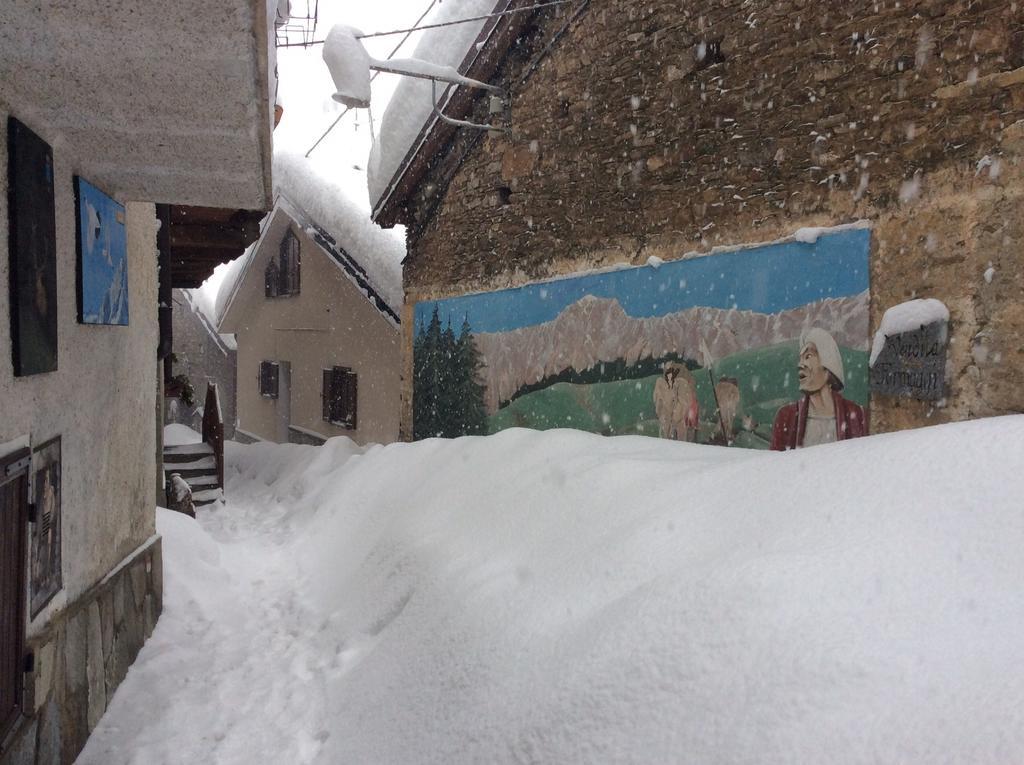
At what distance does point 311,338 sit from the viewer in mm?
14500

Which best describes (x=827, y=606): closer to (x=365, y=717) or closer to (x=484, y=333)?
(x=365, y=717)

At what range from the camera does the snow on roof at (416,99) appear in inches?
313

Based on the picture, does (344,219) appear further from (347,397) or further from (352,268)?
(347,397)

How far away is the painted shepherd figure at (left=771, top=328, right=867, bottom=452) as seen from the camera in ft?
14.1

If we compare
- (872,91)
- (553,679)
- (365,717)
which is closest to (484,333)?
(872,91)

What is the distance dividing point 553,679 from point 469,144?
22.9 feet

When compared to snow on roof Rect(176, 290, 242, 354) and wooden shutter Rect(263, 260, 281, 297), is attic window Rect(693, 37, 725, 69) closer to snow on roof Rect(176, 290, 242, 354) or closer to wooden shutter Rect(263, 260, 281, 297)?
wooden shutter Rect(263, 260, 281, 297)

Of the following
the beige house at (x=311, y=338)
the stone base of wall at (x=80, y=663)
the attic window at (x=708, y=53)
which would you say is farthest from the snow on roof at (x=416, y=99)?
the stone base of wall at (x=80, y=663)

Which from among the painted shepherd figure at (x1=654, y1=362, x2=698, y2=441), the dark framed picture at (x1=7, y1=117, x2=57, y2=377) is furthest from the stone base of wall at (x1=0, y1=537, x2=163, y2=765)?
the painted shepherd figure at (x1=654, y1=362, x2=698, y2=441)

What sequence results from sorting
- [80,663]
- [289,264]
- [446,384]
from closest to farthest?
[80,663], [446,384], [289,264]

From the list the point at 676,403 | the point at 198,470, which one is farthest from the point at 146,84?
the point at 198,470

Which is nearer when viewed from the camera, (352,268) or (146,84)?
(146,84)

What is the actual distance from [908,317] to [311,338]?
39.9 feet

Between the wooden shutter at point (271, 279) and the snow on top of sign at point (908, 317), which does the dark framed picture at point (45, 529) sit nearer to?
the snow on top of sign at point (908, 317)
